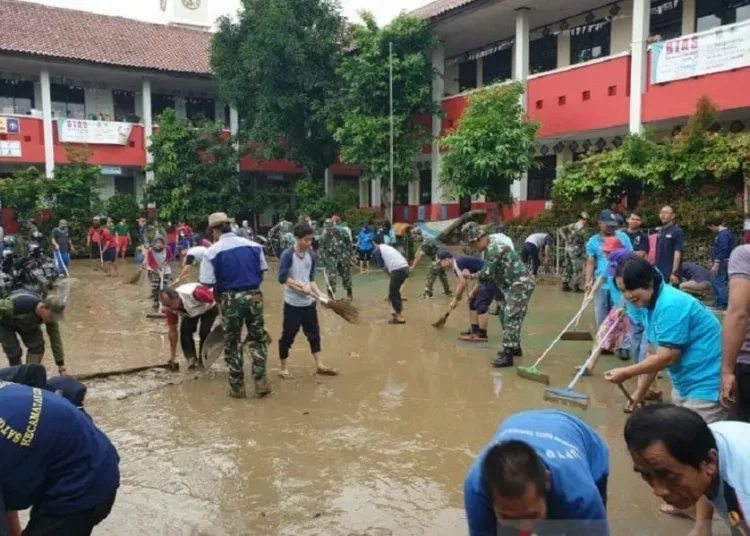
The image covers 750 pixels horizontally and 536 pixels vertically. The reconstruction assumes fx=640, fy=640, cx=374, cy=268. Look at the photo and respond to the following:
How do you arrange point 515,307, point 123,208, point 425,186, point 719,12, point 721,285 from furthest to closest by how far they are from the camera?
point 425,186, point 123,208, point 719,12, point 721,285, point 515,307

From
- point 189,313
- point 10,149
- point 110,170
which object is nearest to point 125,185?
point 110,170

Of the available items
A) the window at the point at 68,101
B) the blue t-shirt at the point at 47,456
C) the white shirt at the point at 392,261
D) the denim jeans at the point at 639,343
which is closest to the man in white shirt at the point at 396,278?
the white shirt at the point at 392,261

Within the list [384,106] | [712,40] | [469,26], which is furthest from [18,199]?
[712,40]

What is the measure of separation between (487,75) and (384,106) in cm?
365

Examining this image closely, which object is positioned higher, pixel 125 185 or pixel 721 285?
pixel 125 185

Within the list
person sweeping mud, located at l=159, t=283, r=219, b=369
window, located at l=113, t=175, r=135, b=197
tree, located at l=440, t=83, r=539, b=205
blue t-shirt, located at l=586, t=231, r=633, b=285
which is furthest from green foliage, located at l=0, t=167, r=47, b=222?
blue t-shirt, located at l=586, t=231, r=633, b=285

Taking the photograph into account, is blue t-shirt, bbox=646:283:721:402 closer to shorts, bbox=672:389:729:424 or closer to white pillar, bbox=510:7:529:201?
shorts, bbox=672:389:729:424

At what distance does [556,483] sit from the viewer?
1.79 metres

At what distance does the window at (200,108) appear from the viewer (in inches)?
1058

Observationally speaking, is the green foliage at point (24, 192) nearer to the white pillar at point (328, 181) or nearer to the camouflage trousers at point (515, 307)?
the white pillar at point (328, 181)

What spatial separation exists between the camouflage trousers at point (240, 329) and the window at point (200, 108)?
886 inches

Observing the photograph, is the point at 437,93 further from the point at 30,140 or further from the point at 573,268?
the point at 30,140

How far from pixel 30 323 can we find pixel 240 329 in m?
1.75

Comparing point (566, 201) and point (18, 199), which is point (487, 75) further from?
point (18, 199)
